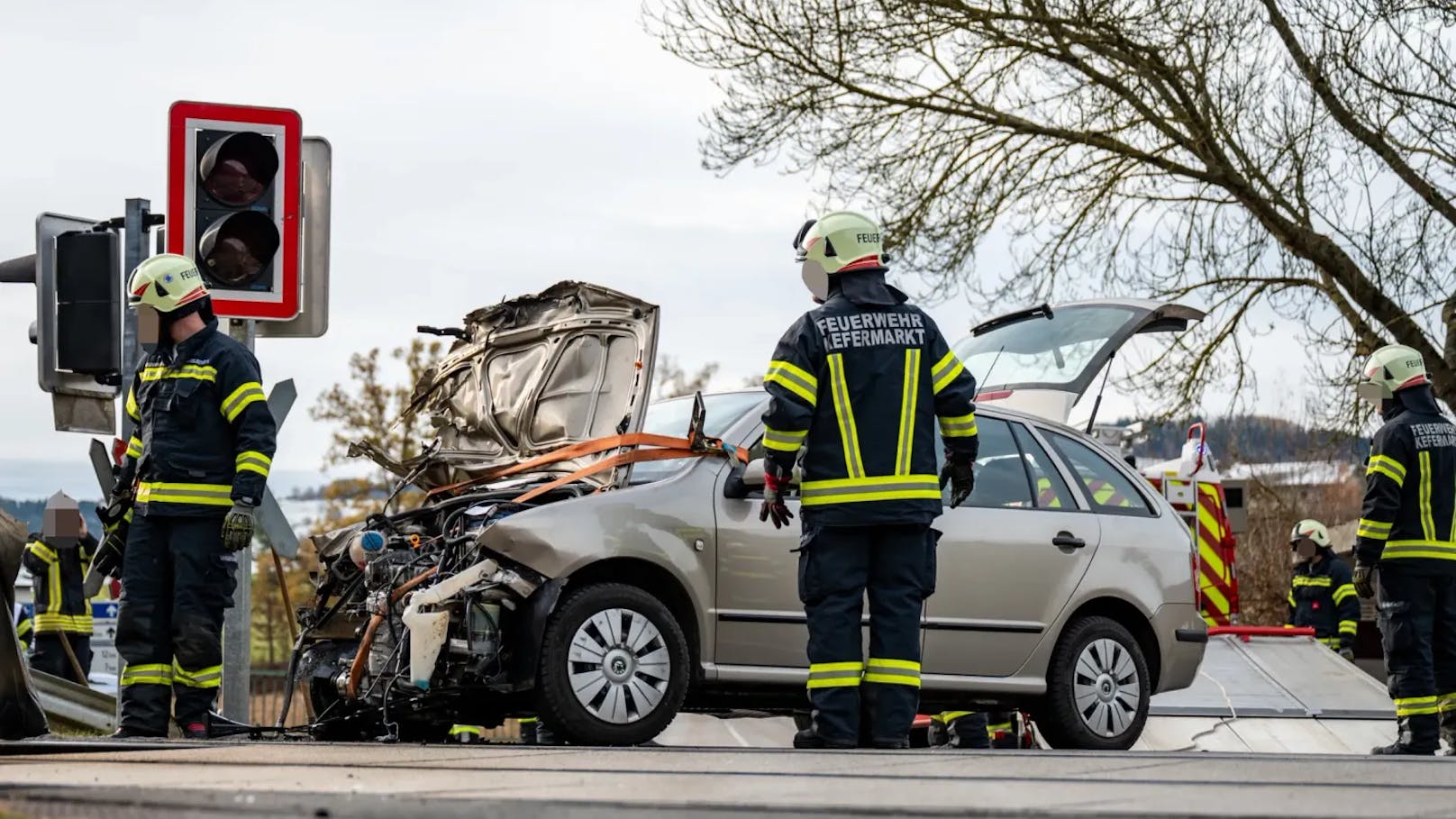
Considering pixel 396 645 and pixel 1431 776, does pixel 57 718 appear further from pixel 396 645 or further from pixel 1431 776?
pixel 1431 776

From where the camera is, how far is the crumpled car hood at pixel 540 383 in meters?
7.51

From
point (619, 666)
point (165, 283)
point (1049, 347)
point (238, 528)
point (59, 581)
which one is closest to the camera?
point (619, 666)

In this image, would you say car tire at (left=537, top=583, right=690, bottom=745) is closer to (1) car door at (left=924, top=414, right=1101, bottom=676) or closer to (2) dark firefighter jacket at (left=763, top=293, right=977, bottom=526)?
(2) dark firefighter jacket at (left=763, top=293, right=977, bottom=526)

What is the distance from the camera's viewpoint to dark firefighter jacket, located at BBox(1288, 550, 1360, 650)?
15922 mm

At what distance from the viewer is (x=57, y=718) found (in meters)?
10.3

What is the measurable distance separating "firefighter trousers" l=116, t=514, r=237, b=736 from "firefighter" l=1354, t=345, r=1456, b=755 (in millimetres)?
5874

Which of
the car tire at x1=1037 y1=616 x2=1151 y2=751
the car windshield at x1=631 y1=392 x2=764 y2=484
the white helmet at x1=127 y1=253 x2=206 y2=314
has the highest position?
the white helmet at x1=127 y1=253 x2=206 y2=314

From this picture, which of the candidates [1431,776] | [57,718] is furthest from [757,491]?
[57,718]

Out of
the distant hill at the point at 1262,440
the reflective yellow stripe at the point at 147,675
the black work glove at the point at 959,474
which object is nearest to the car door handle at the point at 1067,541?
the black work glove at the point at 959,474

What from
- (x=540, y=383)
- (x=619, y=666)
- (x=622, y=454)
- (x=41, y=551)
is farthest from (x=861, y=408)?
(x=41, y=551)

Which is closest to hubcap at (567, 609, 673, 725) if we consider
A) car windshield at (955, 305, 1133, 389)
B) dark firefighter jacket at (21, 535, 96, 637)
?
car windshield at (955, 305, 1133, 389)

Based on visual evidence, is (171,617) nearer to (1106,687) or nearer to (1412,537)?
(1106,687)

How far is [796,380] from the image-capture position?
6594mm

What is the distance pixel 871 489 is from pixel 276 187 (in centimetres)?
303
